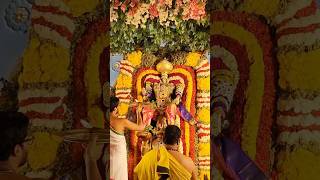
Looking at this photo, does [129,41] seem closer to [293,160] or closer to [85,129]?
[85,129]

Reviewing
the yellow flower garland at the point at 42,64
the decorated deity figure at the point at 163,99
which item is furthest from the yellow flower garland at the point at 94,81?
the decorated deity figure at the point at 163,99

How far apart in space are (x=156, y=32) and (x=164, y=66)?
32 cm

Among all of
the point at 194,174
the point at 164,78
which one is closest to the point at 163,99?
the point at 164,78

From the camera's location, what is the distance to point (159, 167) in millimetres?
4824

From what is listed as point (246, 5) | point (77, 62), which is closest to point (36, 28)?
point (77, 62)

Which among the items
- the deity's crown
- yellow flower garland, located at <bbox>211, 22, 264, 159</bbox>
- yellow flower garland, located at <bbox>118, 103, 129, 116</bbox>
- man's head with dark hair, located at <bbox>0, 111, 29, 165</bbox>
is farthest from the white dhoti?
man's head with dark hair, located at <bbox>0, 111, 29, 165</bbox>

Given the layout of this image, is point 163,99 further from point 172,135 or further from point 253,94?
point 253,94

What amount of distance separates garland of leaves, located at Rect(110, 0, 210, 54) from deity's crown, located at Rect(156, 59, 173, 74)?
12cm

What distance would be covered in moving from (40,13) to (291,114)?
158 centimetres

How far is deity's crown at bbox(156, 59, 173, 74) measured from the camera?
5.01m

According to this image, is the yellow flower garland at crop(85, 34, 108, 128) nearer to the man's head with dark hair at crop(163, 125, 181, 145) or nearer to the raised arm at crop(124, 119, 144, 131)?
the raised arm at crop(124, 119, 144, 131)

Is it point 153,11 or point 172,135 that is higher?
point 153,11

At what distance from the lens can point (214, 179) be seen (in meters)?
3.24

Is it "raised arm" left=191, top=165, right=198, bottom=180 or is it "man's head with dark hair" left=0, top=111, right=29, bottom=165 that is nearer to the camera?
"man's head with dark hair" left=0, top=111, right=29, bottom=165
